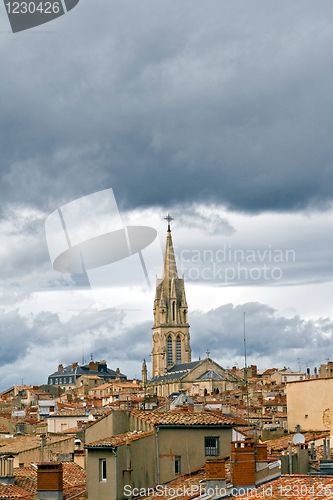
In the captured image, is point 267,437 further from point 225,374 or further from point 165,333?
point 165,333

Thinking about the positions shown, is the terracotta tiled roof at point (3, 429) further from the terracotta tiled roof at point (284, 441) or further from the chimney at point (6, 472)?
the terracotta tiled roof at point (284, 441)

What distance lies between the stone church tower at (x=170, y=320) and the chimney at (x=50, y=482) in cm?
13552

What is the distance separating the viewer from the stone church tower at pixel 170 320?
15700cm

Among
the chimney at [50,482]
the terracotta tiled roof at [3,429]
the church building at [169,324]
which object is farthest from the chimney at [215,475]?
the church building at [169,324]

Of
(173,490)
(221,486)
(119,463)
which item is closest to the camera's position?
(221,486)

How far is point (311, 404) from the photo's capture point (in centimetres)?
2464

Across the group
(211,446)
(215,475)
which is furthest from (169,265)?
(215,475)

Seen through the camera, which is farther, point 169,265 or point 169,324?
point 169,265

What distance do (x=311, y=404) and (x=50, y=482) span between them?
8.25 meters

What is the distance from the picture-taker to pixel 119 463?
19.7m

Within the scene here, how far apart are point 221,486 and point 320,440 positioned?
20.0 feet

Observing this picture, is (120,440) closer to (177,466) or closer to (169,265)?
(177,466)

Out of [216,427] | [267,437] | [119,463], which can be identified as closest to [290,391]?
[267,437]

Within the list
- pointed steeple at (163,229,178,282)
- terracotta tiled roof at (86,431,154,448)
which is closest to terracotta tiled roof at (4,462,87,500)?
terracotta tiled roof at (86,431,154,448)
